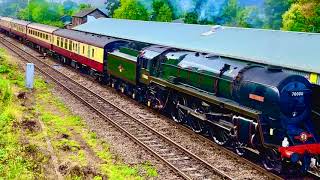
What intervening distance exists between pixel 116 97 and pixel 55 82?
546 cm

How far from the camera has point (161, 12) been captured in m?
79.0

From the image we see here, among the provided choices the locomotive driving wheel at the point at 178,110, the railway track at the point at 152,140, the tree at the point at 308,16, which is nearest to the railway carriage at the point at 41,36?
the railway track at the point at 152,140

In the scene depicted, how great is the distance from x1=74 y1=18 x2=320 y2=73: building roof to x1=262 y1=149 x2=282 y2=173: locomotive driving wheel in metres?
5.31

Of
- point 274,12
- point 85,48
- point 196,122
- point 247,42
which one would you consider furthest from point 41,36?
point 274,12

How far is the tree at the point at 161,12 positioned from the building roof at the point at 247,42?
38.7 metres

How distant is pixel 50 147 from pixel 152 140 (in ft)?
13.3

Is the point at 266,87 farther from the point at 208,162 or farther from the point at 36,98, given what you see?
the point at 36,98

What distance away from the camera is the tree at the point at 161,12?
7829 cm

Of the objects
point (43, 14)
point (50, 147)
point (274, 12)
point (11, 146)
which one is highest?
point (274, 12)

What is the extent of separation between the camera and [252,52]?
880 inches

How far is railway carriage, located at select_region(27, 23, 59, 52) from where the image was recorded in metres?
42.8

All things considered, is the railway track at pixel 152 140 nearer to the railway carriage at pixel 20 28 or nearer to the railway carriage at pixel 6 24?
the railway carriage at pixel 20 28

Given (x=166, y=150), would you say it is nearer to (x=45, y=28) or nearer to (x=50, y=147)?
(x=50, y=147)

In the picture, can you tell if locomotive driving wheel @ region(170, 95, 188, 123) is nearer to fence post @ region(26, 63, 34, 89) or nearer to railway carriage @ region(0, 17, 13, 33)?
fence post @ region(26, 63, 34, 89)
